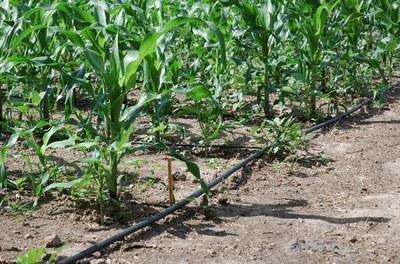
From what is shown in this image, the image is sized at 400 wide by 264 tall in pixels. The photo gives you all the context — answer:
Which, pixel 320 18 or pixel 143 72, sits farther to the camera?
pixel 320 18

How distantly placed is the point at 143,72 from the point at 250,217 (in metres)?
1.18

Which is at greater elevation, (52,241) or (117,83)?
(117,83)

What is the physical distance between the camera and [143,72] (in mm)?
4512

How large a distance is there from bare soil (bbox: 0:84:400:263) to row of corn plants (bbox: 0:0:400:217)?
0.52ft

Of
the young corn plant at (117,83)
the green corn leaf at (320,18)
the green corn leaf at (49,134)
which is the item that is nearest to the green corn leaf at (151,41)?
the young corn plant at (117,83)

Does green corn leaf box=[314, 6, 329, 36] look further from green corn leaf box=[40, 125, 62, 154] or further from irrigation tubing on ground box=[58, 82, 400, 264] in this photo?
green corn leaf box=[40, 125, 62, 154]

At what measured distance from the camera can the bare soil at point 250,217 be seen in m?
3.34

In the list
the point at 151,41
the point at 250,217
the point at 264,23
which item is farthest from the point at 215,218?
the point at 264,23

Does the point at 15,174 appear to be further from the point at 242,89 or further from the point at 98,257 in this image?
the point at 242,89

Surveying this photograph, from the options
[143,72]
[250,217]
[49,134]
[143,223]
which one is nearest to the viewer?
[143,223]

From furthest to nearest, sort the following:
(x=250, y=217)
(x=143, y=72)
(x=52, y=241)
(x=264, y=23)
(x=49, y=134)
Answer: (x=264, y=23) < (x=143, y=72) < (x=250, y=217) < (x=49, y=134) < (x=52, y=241)

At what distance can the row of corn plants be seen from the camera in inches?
147

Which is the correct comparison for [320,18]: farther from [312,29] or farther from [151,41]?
[151,41]

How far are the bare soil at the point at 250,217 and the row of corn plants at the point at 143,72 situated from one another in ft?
0.52
